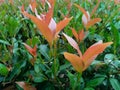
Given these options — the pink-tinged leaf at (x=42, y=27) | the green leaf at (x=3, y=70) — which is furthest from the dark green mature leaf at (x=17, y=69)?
the pink-tinged leaf at (x=42, y=27)

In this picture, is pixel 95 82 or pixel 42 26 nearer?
pixel 42 26

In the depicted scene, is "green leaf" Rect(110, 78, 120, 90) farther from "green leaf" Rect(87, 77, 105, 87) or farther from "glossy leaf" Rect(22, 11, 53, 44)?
"glossy leaf" Rect(22, 11, 53, 44)

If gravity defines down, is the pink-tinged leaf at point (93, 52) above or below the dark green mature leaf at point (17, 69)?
below

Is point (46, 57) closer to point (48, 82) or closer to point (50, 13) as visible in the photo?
point (48, 82)

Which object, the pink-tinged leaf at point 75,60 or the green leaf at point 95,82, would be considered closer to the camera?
the pink-tinged leaf at point 75,60

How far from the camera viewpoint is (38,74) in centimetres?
110

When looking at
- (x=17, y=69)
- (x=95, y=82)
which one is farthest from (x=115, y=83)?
(x=17, y=69)

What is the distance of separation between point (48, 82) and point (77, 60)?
0.30m

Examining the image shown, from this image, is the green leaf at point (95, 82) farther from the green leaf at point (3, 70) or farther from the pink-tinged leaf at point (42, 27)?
the green leaf at point (3, 70)

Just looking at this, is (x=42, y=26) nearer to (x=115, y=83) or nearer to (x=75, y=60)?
(x=75, y=60)

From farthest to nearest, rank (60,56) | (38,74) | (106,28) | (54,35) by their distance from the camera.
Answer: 1. (106,28)
2. (60,56)
3. (38,74)
4. (54,35)

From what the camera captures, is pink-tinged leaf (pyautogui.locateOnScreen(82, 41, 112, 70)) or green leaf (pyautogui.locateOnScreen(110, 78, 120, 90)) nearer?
pink-tinged leaf (pyautogui.locateOnScreen(82, 41, 112, 70))

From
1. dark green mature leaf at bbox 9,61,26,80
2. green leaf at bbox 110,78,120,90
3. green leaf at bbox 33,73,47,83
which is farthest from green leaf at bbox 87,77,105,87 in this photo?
dark green mature leaf at bbox 9,61,26,80

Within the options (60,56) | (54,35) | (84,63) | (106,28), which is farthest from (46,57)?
(106,28)
